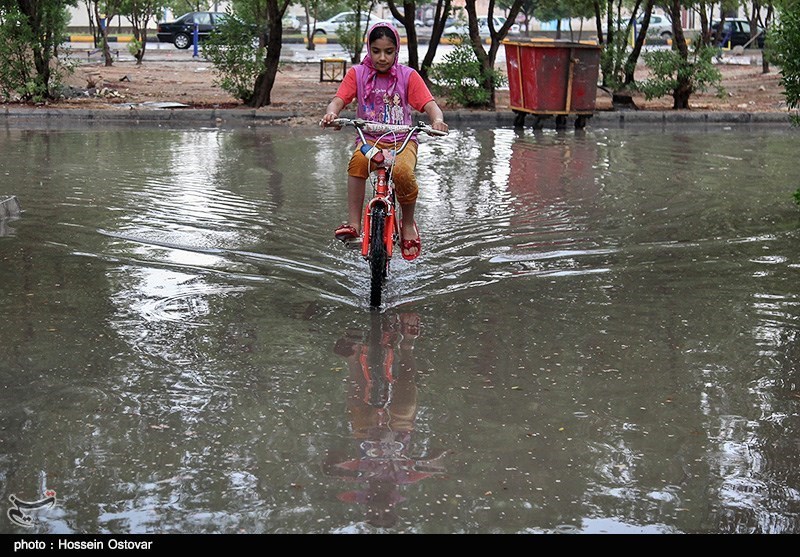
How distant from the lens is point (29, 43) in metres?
20.0

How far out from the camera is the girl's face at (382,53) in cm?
716

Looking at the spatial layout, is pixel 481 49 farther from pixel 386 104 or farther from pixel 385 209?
pixel 385 209

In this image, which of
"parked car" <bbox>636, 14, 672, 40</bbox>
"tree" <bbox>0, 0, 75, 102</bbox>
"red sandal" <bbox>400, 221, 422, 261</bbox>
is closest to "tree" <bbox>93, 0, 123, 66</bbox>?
"tree" <bbox>0, 0, 75, 102</bbox>

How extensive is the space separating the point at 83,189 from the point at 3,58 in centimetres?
1032

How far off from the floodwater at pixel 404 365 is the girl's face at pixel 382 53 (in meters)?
1.44

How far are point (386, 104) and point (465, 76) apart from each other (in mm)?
14226

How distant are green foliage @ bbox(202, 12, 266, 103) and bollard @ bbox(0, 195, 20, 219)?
1165 centimetres

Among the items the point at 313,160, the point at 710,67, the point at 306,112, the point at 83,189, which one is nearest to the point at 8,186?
the point at 83,189

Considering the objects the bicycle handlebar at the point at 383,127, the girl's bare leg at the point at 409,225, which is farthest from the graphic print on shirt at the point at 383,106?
the girl's bare leg at the point at 409,225

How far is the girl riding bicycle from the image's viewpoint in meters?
7.23

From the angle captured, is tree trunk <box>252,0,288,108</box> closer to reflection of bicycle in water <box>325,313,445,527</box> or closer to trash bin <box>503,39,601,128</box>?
trash bin <box>503,39,601,128</box>

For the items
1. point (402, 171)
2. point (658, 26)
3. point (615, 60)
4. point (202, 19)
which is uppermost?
point (658, 26)

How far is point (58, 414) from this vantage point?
5.01m

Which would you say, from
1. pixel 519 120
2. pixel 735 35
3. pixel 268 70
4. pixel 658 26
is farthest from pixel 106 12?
pixel 658 26
